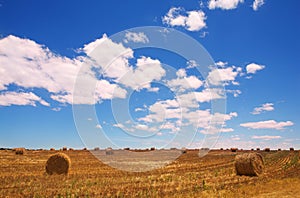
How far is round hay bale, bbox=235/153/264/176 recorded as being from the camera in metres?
17.4

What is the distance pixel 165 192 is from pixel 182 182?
294 cm

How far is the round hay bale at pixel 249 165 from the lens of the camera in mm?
17391

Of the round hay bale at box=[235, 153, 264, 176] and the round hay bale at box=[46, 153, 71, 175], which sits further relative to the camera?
the round hay bale at box=[46, 153, 71, 175]

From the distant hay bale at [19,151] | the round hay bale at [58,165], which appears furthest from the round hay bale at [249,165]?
the distant hay bale at [19,151]

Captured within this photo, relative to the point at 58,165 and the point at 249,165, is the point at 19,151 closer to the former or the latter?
the point at 58,165

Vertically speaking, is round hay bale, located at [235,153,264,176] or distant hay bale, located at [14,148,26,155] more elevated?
distant hay bale, located at [14,148,26,155]

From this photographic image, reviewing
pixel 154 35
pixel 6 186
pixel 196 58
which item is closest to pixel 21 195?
pixel 6 186

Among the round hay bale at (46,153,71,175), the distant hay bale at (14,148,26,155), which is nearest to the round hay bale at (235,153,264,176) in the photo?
the round hay bale at (46,153,71,175)

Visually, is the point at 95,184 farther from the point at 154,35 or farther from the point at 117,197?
the point at 154,35

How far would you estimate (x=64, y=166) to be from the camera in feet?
65.1

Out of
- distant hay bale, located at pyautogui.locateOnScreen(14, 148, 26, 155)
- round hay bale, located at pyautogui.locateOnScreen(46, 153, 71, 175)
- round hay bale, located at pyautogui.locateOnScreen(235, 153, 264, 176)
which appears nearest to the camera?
round hay bale, located at pyautogui.locateOnScreen(235, 153, 264, 176)

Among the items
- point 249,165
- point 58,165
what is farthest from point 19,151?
point 249,165

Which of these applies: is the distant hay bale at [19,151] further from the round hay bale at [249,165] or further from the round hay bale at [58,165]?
the round hay bale at [249,165]

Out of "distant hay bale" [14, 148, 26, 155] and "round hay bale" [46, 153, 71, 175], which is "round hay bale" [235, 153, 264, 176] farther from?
"distant hay bale" [14, 148, 26, 155]
